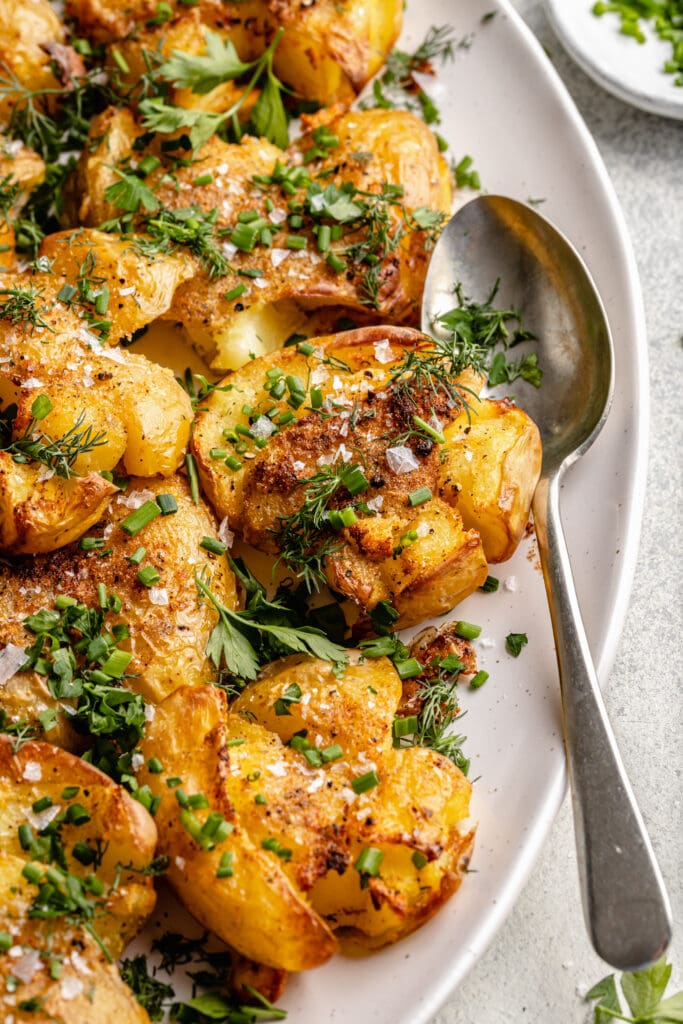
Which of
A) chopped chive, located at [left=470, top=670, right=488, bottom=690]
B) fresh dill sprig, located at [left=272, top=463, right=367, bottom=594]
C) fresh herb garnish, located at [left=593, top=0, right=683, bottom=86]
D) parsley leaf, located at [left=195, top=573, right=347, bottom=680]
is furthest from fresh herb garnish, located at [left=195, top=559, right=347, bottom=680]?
fresh herb garnish, located at [left=593, top=0, right=683, bottom=86]

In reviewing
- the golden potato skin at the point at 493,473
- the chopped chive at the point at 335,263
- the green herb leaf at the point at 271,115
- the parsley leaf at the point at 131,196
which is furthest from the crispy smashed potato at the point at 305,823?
the green herb leaf at the point at 271,115

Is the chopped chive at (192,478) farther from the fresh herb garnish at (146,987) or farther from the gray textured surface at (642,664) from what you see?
the gray textured surface at (642,664)

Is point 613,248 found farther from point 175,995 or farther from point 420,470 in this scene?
point 175,995

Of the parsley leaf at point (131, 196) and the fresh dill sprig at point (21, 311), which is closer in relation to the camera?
the fresh dill sprig at point (21, 311)

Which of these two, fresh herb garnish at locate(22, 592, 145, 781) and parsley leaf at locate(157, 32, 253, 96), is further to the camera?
parsley leaf at locate(157, 32, 253, 96)

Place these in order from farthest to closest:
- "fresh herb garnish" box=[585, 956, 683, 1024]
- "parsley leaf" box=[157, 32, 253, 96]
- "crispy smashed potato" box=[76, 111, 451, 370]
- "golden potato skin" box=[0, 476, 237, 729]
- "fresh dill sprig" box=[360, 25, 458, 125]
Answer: "fresh dill sprig" box=[360, 25, 458, 125]
"parsley leaf" box=[157, 32, 253, 96]
"crispy smashed potato" box=[76, 111, 451, 370]
"fresh herb garnish" box=[585, 956, 683, 1024]
"golden potato skin" box=[0, 476, 237, 729]

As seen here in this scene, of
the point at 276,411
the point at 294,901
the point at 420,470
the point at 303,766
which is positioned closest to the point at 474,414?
the point at 420,470

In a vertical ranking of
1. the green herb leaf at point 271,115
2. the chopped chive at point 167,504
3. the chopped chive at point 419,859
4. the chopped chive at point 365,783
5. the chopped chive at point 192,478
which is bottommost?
the chopped chive at point 419,859

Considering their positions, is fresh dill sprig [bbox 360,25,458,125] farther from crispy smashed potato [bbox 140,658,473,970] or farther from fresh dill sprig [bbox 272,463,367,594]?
crispy smashed potato [bbox 140,658,473,970]
